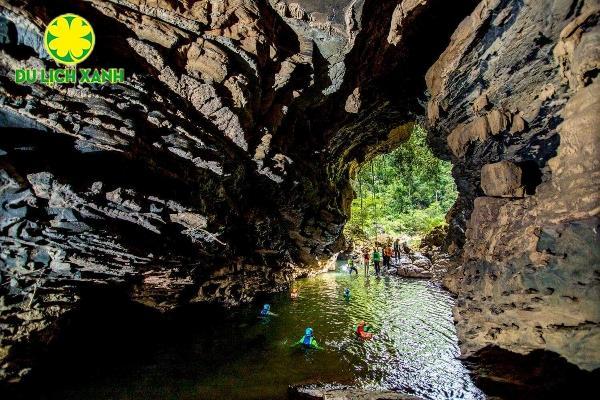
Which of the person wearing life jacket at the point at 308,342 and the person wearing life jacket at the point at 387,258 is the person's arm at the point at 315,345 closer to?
the person wearing life jacket at the point at 308,342

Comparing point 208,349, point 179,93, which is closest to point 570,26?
point 179,93

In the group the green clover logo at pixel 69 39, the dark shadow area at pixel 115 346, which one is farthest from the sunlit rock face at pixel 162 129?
the dark shadow area at pixel 115 346

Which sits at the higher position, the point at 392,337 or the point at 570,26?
the point at 570,26

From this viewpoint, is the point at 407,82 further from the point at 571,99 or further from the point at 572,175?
the point at 572,175

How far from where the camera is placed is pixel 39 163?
587 cm

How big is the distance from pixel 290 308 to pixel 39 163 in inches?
438

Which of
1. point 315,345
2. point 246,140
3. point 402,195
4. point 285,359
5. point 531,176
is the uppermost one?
point 402,195

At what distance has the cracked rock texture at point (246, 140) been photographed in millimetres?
5676

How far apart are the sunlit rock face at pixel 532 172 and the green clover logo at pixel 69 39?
9.48m

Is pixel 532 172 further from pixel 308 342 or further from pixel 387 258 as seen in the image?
pixel 387 258

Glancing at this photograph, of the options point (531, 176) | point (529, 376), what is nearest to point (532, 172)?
point (531, 176)

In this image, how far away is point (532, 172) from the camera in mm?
7184

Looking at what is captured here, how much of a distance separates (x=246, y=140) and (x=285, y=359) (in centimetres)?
671

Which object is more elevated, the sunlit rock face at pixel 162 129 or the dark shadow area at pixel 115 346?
the sunlit rock face at pixel 162 129
